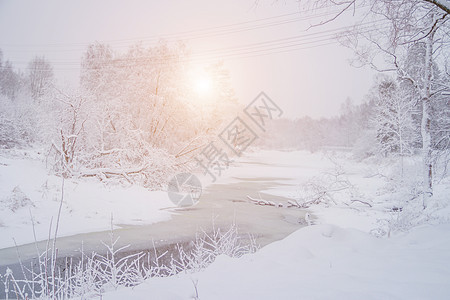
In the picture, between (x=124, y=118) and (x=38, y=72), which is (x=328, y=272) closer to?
(x=124, y=118)

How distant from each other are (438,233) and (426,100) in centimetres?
645

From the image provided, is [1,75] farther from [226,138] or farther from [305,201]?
[305,201]

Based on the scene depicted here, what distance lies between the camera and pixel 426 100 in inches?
379

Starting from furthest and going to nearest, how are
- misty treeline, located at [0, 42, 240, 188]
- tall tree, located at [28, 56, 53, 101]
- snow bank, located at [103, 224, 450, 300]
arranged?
tall tree, located at [28, 56, 53, 101] < misty treeline, located at [0, 42, 240, 188] < snow bank, located at [103, 224, 450, 300]

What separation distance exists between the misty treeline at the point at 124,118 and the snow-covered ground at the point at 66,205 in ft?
3.86

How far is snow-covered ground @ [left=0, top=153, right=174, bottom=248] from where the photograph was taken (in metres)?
9.24

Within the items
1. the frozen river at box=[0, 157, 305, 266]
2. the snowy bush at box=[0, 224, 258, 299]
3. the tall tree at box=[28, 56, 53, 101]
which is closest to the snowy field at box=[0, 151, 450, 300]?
the snowy bush at box=[0, 224, 258, 299]

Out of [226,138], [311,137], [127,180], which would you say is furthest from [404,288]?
[311,137]

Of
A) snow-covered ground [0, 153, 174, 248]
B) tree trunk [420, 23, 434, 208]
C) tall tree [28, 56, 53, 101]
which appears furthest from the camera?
tall tree [28, 56, 53, 101]

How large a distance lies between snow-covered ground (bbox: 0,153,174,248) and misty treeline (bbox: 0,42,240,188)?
3.86ft

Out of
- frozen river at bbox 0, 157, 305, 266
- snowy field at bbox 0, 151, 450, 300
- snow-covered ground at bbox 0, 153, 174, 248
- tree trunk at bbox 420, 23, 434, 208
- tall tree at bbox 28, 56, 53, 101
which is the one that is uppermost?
tall tree at bbox 28, 56, 53, 101

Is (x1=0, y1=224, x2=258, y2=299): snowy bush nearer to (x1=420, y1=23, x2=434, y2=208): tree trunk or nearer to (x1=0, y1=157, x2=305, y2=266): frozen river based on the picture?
(x1=0, y1=157, x2=305, y2=266): frozen river

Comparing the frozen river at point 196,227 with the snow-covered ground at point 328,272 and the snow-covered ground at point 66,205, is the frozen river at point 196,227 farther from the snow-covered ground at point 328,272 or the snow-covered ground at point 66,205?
the snow-covered ground at point 328,272

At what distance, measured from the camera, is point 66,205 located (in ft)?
37.4
